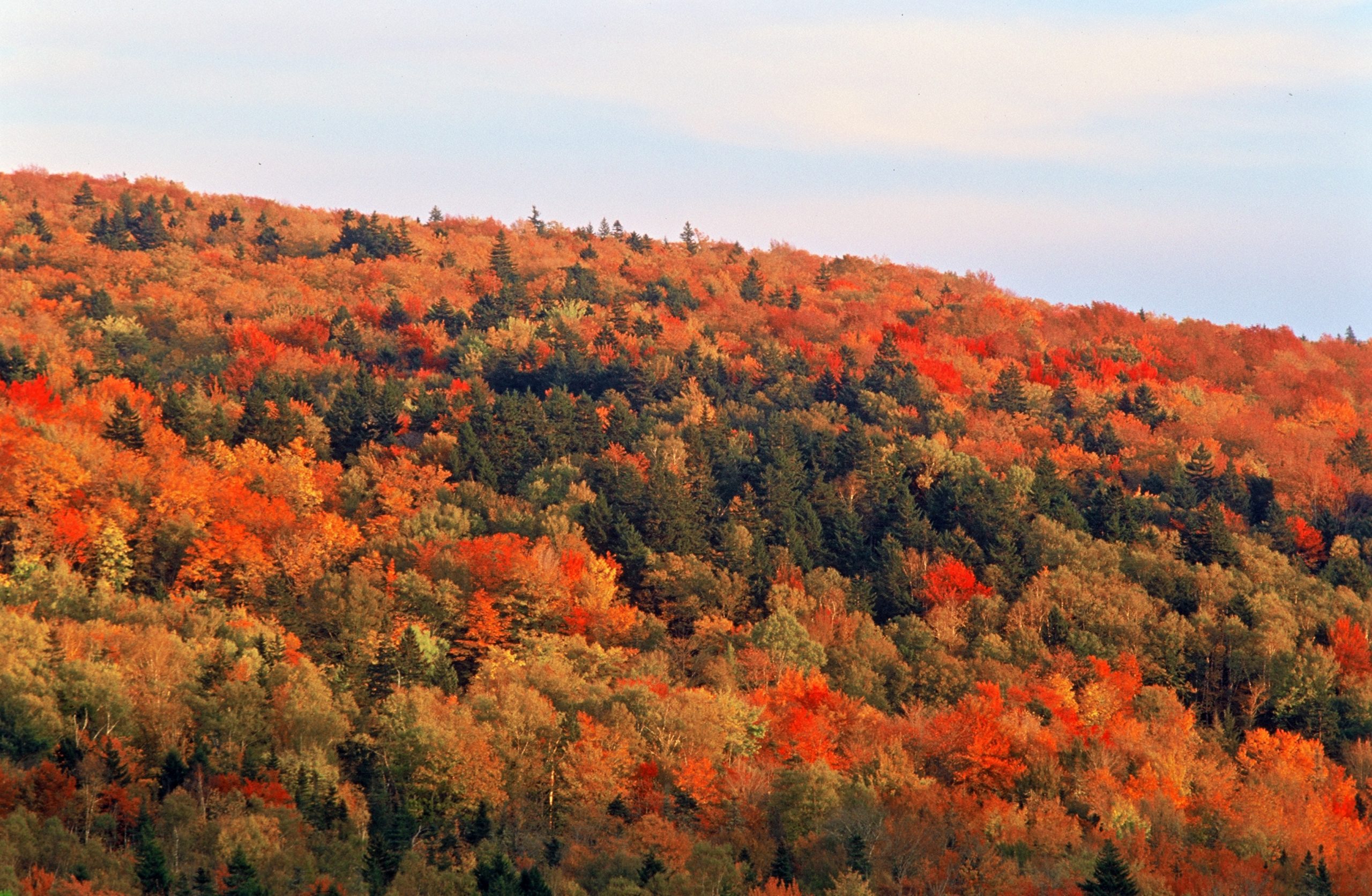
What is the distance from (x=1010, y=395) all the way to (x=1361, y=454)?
3107 cm

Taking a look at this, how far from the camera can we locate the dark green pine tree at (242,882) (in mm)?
53844

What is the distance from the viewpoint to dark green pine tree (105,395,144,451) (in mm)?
96875

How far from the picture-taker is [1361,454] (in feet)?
419

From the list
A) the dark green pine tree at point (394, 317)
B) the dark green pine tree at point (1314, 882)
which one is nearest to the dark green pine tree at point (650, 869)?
the dark green pine tree at point (1314, 882)

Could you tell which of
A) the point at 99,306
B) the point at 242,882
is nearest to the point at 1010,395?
the point at 99,306

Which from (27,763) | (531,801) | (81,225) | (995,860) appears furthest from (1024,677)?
(81,225)

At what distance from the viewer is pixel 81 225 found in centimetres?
18250

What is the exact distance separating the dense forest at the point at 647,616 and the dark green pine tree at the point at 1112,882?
5.5 inches

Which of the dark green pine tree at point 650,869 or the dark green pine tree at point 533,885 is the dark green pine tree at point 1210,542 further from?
the dark green pine tree at point 533,885

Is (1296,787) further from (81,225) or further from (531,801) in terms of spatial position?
(81,225)

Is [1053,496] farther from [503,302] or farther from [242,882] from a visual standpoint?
[242,882]

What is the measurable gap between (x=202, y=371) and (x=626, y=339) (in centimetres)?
4267

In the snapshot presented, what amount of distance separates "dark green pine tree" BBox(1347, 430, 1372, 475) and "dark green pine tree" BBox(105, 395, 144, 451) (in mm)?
97474

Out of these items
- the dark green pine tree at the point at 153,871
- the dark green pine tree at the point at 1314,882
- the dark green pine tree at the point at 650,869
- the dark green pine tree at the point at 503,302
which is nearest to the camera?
the dark green pine tree at the point at 153,871
